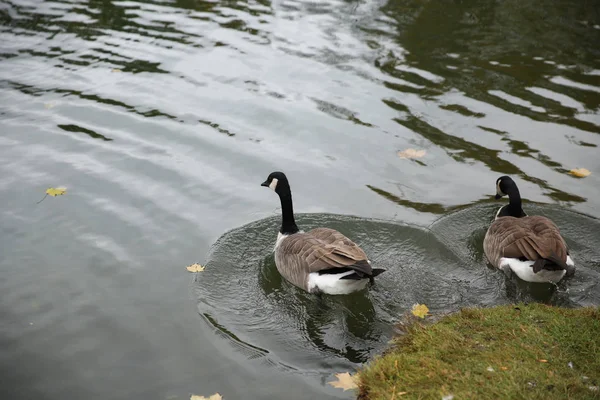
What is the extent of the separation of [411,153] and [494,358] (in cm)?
543

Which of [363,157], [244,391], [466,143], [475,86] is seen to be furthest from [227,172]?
[475,86]

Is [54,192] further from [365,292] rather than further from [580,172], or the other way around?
[580,172]

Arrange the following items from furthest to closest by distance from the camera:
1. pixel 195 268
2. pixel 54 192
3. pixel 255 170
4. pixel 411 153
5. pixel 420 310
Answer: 1. pixel 411 153
2. pixel 255 170
3. pixel 54 192
4. pixel 195 268
5. pixel 420 310

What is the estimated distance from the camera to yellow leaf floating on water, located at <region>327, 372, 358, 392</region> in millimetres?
5338

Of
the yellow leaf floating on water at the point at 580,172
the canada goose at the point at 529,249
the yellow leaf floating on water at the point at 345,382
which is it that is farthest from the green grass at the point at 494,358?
the yellow leaf floating on water at the point at 580,172

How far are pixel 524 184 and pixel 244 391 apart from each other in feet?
18.0

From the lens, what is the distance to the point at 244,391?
551cm

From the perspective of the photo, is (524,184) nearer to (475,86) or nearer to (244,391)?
(475,86)

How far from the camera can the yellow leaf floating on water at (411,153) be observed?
32.6ft

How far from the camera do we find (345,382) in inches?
214

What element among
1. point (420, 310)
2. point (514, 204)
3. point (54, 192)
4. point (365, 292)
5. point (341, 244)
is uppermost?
point (514, 204)

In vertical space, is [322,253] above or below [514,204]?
below

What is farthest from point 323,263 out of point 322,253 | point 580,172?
point 580,172

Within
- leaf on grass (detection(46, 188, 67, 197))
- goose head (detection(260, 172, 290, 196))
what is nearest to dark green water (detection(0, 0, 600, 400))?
leaf on grass (detection(46, 188, 67, 197))
